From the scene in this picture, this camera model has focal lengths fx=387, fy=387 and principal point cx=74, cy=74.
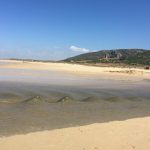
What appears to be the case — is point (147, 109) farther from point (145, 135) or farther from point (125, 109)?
point (145, 135)

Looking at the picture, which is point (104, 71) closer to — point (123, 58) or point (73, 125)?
point (73, 125)

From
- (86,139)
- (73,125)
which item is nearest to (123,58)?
(73,125)

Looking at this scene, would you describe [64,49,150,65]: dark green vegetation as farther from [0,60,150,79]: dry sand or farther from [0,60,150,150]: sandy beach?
[0,60,150,150]: sandy beach

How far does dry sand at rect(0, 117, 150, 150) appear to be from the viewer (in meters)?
8.10

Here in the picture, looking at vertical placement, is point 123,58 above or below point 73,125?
below

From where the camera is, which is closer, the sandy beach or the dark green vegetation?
the sandy beach

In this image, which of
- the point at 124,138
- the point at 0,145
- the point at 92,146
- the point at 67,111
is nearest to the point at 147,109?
the point at 67,111

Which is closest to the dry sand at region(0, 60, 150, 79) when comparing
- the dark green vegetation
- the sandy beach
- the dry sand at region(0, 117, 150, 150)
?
the sandy beach

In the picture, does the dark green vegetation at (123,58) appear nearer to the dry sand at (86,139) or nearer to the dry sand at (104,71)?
the dry sand at (104,71)

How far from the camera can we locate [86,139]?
28.8ft

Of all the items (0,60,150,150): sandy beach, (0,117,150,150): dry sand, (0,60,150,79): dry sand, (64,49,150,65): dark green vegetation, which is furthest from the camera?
(64,49,150,65): dark green vegetation

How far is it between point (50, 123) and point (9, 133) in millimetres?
1731

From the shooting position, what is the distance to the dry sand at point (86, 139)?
8.10 metres

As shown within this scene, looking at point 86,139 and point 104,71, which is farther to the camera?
point 104,71
